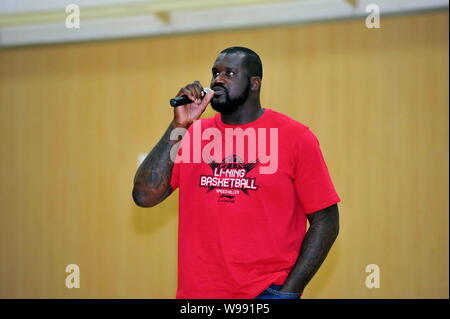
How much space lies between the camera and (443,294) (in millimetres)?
3488

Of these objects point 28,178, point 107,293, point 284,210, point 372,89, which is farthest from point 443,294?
point 28,178

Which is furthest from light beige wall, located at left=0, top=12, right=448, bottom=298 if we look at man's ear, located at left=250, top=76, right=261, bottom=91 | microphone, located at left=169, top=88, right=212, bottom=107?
microphone, located at left=169, top=88, right=212, bottom=107

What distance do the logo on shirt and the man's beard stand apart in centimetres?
18

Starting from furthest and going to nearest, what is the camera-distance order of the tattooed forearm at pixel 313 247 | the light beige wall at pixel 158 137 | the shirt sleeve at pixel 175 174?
the light beige wall at pixel 158 137 → the shirt sleeve at pixel 175 174 → the tattooed forearm at pixel 313 247

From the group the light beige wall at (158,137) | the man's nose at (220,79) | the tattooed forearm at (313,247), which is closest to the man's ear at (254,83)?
the man's nose at (220,79)

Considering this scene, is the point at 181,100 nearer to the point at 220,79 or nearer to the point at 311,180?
the point at 220,79

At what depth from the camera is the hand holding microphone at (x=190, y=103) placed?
6.61 ft

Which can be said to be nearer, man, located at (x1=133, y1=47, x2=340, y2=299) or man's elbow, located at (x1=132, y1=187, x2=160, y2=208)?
man, located at (x1=133, y1=47, x2=340, y2=299)

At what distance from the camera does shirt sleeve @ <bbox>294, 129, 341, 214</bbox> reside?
195 centimetres

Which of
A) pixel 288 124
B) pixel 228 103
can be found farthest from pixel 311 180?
pixel 228 103

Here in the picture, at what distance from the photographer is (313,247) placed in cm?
194

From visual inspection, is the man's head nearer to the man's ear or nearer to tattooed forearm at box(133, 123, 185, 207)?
the man's ear

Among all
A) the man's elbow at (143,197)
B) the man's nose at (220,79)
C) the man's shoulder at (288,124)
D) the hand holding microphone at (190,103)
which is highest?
the man's nose at (220,79)

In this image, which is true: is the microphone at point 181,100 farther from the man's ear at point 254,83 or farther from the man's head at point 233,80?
the man's ear at point 254,83
